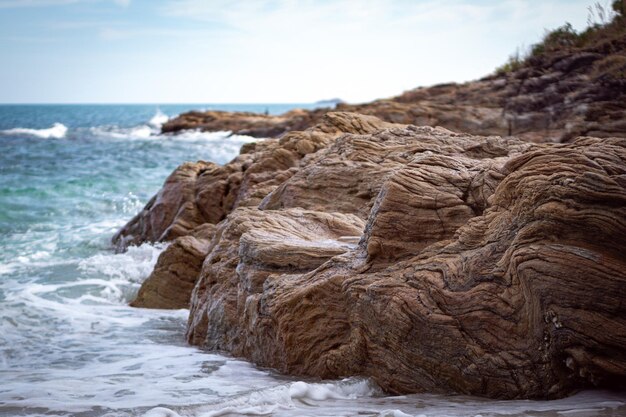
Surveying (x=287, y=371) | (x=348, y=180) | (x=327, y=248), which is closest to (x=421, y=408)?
(x=287, y=371)

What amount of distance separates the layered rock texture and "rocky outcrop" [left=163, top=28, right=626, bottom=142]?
5706mm

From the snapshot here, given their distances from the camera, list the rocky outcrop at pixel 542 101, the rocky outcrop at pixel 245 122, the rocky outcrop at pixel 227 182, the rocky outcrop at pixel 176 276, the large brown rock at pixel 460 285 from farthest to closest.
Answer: the rocky outcrop at pixel 245 122 < the rocky outcrop at pixel 542 101 < the rocky outcrop at pixel 227 182 < the rocky outcrop at pixel 176 276 < the large brown rock at pixel 460 285

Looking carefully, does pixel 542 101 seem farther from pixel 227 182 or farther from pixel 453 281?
pixel 453 281

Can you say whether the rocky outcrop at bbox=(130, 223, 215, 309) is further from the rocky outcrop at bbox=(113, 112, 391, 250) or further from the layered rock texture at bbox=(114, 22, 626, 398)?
the rocky outcrop at bbox=(113, 112, 391, 250)

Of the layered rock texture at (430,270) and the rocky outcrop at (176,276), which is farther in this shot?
the rocky outcrop at (176,276)

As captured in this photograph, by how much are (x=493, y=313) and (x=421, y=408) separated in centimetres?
82

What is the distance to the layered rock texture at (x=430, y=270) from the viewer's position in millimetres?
4645

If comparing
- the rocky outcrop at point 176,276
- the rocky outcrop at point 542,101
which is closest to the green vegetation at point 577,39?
the rocky outcrop at point 542,101

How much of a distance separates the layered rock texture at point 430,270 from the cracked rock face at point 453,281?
12 mm

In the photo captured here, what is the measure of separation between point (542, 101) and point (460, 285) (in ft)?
40.9

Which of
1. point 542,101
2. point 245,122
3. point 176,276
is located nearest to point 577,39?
point 542,101

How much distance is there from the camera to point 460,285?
5254 millimetres

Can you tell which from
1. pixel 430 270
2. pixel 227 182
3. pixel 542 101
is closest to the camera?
pixel 430 270

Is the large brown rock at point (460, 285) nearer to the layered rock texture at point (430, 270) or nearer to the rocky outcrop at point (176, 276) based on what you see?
the layered rock texture at point (430, 270)
